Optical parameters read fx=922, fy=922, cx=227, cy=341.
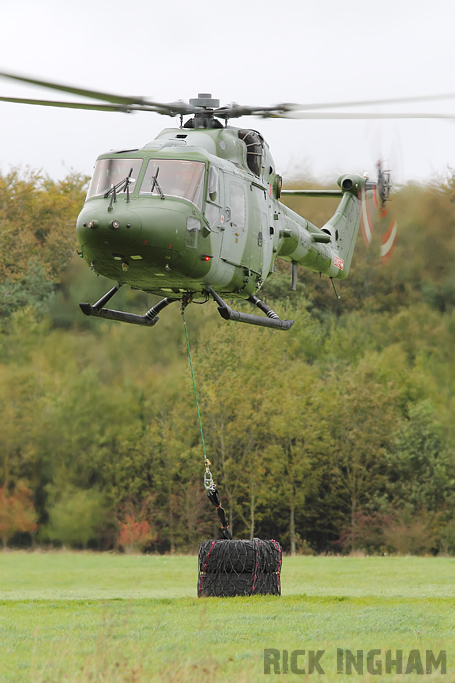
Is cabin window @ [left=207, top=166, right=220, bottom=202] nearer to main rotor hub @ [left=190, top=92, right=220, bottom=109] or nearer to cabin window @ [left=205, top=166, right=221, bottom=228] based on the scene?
cabin window @ [left=205, top=166, right=221, bottom=228]

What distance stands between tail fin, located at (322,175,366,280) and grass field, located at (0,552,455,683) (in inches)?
236

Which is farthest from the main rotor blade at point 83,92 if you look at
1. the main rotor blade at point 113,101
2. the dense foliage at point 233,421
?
the dense foliage at point 233,421

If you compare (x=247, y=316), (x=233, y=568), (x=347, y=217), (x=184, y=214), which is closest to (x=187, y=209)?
(x=184, y=214)

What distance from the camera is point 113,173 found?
10.4 m

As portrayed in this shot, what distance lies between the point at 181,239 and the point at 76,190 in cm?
2855

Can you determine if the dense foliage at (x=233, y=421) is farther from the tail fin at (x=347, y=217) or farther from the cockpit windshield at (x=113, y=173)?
the cockpit windshield at (x=113, y=173)

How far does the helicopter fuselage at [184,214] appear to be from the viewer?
33.2 ft

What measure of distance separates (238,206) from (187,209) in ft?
3.96

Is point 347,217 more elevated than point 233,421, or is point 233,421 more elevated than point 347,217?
point 347,217

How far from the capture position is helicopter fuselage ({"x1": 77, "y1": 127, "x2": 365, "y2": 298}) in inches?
399

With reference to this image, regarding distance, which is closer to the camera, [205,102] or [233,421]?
[205,102]

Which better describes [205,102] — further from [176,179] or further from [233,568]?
[233,568]

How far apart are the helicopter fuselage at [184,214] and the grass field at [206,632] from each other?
12.7 ft

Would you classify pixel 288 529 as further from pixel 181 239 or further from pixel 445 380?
pixel 181 239
